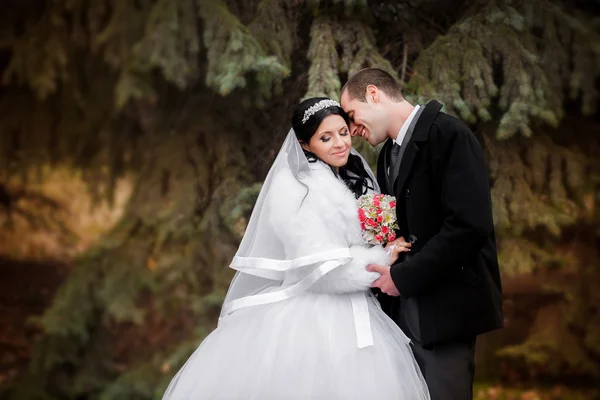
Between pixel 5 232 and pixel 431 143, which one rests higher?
pixel 431 143

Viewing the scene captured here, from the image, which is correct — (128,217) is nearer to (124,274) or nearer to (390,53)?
(124,274)

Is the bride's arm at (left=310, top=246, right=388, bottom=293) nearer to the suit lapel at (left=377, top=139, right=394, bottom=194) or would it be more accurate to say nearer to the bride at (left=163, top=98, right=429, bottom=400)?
the bride at (left=163, top=98, right=429, bottom=400)

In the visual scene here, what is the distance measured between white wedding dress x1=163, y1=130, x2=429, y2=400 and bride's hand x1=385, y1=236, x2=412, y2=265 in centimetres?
4

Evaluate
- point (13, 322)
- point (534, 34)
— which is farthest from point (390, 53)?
point (13, 322)

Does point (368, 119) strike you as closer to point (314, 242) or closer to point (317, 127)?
point (317, 127)

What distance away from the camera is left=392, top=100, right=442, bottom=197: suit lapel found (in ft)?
9.14

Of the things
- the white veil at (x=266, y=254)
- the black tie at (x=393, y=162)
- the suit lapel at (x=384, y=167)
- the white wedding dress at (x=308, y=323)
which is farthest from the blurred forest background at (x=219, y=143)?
the white wedding dress at (x=308, y=323)

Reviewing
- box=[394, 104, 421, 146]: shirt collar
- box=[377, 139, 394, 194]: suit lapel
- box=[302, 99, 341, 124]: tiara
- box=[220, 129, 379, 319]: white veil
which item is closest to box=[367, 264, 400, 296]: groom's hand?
box=[220, 129, 379, 319]: white veil

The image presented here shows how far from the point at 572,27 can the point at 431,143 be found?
7.66 feet

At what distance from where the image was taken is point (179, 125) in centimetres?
526

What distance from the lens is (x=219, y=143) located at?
5.04m

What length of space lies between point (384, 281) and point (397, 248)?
0.17 metres

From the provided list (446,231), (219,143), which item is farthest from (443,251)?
(219,143)

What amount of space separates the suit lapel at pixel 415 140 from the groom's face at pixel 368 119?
22 cm
